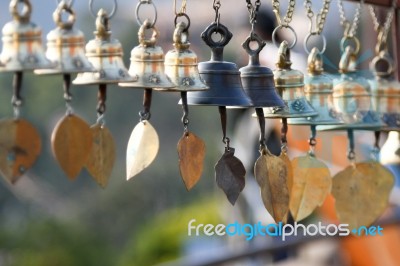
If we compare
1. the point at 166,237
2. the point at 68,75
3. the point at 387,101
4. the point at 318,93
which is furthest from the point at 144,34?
the point at 166,237

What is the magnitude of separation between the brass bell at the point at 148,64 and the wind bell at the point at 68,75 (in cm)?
33

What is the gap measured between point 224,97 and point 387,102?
36.1 inches

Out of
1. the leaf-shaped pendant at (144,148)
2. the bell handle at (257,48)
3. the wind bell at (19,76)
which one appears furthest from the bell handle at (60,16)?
the bell handle at (257,48)

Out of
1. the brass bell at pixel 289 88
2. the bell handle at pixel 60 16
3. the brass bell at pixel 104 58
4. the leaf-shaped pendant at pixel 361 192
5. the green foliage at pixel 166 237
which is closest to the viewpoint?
the bell handle at pixel 60 16

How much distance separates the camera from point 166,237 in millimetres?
13055

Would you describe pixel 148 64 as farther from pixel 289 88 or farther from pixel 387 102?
pixel 387 102

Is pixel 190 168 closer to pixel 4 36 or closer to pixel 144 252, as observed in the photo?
pixel 4 36

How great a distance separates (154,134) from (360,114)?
0.98 meters

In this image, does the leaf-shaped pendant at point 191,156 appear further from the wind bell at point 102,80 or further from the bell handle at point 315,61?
the bell handle at point 315,61

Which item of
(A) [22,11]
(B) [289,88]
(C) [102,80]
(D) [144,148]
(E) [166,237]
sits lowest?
(E) [166,237]

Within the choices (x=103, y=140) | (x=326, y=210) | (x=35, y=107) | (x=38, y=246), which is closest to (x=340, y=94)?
(x=103, y=140)

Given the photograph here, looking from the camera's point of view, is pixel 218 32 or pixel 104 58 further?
pixel 218 32

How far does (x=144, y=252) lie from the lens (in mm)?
13289

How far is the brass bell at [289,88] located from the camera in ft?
14.6
